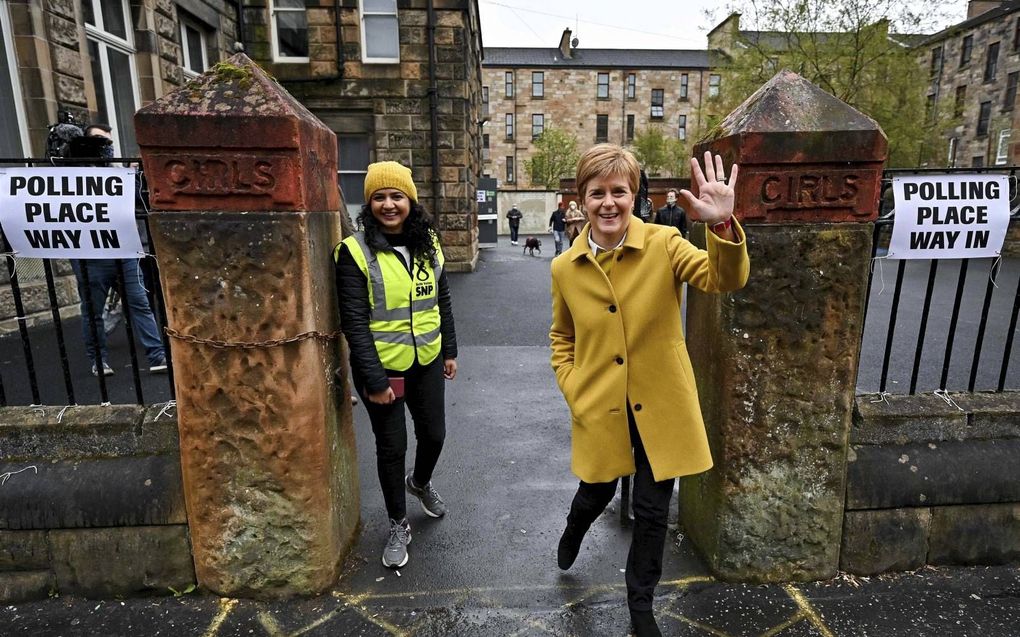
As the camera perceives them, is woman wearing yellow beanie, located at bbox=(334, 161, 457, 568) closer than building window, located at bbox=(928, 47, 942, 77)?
Yes

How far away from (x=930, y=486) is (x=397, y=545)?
8.20 feet

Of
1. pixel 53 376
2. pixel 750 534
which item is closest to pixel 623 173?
pixel 750 534

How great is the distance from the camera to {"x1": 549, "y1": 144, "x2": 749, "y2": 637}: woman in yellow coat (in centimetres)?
216

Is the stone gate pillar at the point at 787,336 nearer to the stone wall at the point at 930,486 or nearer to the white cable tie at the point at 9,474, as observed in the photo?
the stone wall at the point at 930,486

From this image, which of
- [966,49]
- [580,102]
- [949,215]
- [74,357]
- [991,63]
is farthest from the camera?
[580,102]

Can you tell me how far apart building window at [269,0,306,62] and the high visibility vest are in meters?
11.4

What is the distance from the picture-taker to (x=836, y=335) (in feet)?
8.26

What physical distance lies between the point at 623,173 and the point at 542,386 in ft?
11.6

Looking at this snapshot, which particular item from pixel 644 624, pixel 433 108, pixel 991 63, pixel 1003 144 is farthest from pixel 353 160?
pixel 991 63

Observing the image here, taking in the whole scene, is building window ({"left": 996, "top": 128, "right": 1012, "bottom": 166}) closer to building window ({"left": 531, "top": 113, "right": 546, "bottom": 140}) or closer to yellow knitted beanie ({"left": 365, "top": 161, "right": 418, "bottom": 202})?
yellow knitted beanie ({"left": 365, "top": 161, "right": 418, "bottom": 202})

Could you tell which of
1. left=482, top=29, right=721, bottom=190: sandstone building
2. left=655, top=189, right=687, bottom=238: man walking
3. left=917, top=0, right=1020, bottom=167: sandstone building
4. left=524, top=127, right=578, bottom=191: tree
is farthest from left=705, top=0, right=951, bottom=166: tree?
left=482, top=29, right=721, bottom=190: sandstone building

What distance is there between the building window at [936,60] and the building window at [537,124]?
28448 mm

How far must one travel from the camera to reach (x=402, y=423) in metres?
2.82

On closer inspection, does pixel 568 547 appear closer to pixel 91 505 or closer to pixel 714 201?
pixel 714 201
